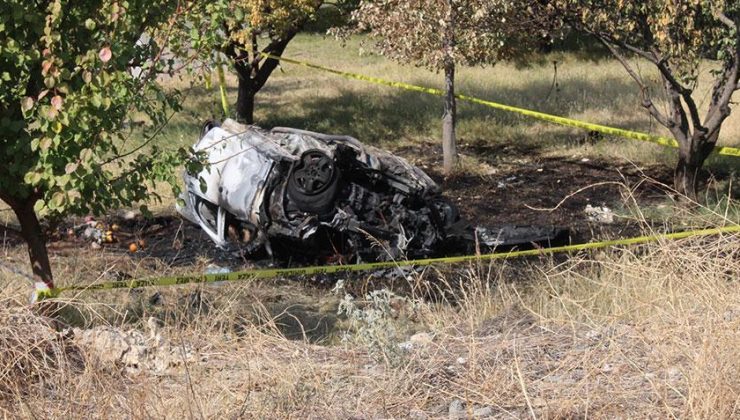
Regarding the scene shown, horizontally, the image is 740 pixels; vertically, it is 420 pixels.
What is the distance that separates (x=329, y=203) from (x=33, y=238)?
3795 millimetres

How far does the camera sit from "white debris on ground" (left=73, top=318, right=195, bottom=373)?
17.4 ft

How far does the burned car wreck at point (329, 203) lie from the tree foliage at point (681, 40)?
2434 mm

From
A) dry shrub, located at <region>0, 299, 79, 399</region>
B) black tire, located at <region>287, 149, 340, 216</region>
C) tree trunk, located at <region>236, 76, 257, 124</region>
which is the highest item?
dry shrub, located at <region>0, 299, 79, 399</region>

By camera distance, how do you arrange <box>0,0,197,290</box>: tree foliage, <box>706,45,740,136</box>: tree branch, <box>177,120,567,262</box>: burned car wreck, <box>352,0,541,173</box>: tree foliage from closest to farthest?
1. <box>0,0,197,290</box>: tree foliage
2. <box>177,120,567,262</box>: burned car wreck
3. <box>706,45,740,136</box>: tree branch
4. <box>352,0,541,173</box>: tree foliage

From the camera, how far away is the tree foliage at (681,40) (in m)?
11.2

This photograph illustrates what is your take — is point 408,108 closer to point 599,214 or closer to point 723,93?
point 599,214

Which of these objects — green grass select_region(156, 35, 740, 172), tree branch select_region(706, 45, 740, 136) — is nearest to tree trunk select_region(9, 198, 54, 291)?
tree branch select_region(706, 45, 740, 136)

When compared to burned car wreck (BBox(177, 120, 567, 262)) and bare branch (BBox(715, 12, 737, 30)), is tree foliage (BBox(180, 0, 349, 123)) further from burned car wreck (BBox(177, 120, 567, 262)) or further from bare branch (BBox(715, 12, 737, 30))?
bare branch (BBox(715, 12, 737, 30))

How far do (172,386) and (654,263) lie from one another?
2.88 m

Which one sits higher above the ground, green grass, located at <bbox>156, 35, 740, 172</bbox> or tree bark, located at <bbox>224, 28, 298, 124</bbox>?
tree bark, located at <bbox>224, 28, 298, 124</bbox>

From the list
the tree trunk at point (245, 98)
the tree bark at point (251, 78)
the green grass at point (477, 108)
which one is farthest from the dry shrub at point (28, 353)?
the tree trunk at point (245, 98)

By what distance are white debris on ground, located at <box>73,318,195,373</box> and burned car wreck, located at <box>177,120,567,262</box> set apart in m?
4.21

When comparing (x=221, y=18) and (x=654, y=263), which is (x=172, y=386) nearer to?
(x=221, y=18)

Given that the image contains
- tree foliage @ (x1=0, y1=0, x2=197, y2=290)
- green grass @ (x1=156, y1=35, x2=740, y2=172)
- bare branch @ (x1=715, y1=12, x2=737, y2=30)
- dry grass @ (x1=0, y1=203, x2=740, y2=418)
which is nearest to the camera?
dry grass @ (x1=0, y1=203, x2=740, y2=418)
